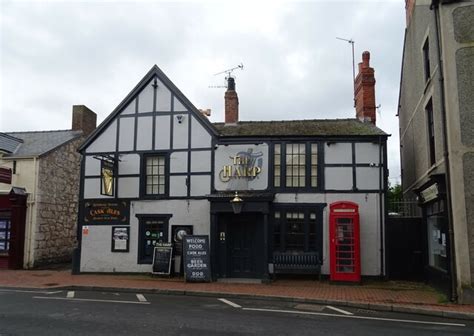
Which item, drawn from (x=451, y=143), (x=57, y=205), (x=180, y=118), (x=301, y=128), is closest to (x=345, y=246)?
(x=301, y=128)

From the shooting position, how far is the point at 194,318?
9.57 m

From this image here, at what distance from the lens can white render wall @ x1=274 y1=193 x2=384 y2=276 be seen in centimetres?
1620

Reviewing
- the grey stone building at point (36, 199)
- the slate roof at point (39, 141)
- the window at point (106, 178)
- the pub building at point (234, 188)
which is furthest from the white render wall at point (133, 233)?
→ the slate roof at point (39, 141)

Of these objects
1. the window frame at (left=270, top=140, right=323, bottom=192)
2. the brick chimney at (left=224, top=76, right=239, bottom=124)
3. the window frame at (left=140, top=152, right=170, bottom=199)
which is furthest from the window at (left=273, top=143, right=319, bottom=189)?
the window frame at (left=140, top=152, right=170, bottom=199)

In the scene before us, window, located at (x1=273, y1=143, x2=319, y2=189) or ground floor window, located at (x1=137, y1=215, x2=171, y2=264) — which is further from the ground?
window, located at (x1=273, y1=143, x2=319, y2=189)

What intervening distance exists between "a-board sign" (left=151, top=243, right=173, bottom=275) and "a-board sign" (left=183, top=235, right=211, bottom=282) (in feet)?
3.57

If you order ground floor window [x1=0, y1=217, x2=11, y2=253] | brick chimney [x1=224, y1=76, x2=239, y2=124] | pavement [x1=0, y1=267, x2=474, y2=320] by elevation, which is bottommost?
pavement [x1=0, y1=267, x2=474, y2=320]

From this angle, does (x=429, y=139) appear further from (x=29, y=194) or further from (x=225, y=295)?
→ (x=29, y=194)

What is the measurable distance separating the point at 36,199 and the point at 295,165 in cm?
1241

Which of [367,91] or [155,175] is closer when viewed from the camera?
[155,175]

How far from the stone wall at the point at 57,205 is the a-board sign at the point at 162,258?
7311 millimetres

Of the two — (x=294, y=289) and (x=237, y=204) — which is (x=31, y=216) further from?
(x=294, y=289)

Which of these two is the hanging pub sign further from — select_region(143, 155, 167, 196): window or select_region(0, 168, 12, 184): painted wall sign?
select_region(0, 168, 12, 184): painted wall sign

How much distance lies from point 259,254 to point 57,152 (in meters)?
12.4
